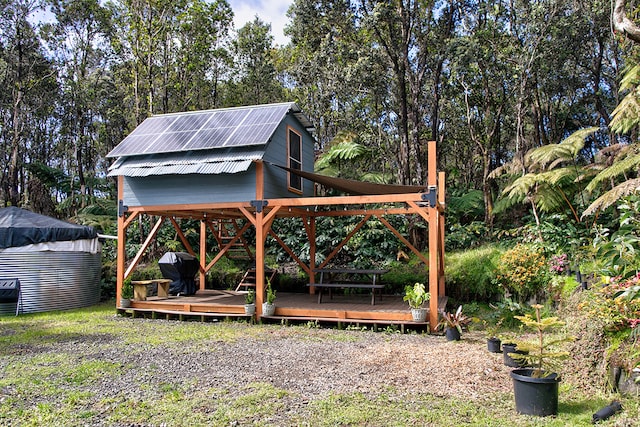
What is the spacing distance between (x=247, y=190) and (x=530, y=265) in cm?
595

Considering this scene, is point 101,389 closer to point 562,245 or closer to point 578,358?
point 578,358

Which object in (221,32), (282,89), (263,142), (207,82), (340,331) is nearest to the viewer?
(340,331)

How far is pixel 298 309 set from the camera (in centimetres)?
960

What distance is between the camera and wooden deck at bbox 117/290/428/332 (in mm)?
8969

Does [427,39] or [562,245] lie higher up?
[427,39]

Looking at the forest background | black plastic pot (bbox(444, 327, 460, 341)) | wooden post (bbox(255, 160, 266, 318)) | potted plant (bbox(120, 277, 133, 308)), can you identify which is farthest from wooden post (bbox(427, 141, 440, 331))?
potted plant (bbox(120, 277, 133, 308))

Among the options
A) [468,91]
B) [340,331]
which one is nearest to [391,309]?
[340,331]

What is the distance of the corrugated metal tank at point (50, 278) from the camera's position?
36.3 feet

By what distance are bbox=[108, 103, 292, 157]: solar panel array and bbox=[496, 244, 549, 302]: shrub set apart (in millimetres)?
5577

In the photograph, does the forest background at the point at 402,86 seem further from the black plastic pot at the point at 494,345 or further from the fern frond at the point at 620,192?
the black plastic pot at the point at 494,345

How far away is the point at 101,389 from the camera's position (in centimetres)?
514

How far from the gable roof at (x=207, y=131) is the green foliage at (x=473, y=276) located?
5.36 meters

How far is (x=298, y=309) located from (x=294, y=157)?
4.02 m

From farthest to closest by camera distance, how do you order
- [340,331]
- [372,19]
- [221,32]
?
[221,32]
[372,19]
[340,331]
